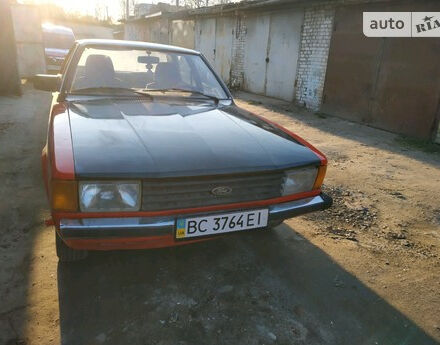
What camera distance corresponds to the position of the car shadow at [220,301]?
1990mm

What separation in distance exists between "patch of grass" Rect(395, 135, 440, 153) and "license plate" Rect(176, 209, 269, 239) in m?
5.30

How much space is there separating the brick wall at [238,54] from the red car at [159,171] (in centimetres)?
1065

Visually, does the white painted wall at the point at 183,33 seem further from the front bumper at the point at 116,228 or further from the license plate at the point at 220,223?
the front bumper at the point at 116,228

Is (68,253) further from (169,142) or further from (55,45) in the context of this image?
(55,45)

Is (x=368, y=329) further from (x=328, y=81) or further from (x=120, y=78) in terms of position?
(x=328, y=81)

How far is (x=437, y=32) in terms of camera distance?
652cm

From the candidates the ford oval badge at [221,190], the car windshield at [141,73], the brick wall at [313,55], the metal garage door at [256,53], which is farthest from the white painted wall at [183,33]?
the ford oval badge at [221,190]

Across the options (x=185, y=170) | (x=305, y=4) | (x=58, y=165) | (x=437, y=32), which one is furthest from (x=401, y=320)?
(x=305, y=4)

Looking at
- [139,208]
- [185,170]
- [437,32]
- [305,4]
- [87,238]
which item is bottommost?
[87,238]

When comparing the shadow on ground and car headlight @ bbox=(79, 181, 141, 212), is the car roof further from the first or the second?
the shadow on ground

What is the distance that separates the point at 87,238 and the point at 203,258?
3.45 feet

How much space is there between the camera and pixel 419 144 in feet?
21.6

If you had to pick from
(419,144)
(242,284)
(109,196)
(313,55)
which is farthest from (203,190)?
(313,55)

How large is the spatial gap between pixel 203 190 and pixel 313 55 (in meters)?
8.58
